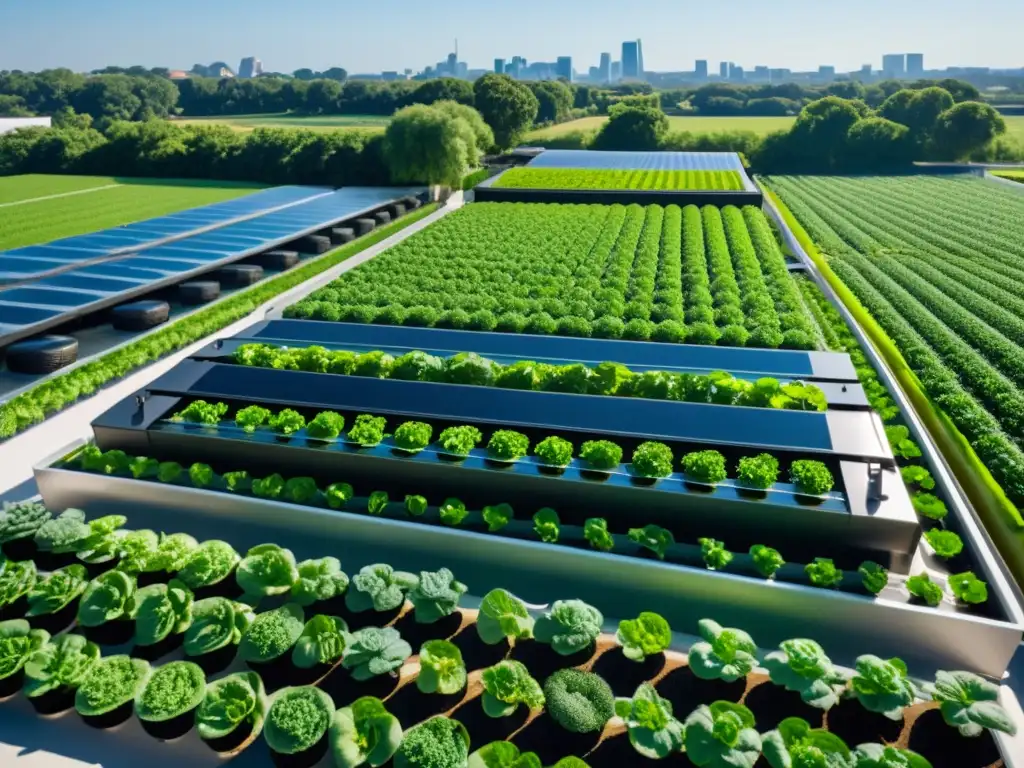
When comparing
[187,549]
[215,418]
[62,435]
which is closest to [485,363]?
[215,418]

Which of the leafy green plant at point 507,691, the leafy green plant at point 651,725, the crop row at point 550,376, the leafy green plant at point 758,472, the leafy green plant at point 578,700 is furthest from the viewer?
the crop row at point 550,376

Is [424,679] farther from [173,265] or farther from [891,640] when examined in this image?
[173,265]

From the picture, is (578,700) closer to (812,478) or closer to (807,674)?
(807,674)

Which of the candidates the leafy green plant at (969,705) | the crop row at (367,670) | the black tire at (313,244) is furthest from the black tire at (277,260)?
the leafy green plant at (969,705)

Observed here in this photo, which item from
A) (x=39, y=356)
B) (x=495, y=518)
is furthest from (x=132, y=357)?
(x=495, y=518)

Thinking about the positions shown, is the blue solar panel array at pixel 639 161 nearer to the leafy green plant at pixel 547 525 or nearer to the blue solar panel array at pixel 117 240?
the blue solar panel array at pixel 117 240

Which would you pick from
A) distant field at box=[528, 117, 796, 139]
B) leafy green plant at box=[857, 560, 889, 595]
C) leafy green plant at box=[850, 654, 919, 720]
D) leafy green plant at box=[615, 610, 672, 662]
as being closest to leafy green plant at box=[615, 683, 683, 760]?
leafy green plant at box=[615, 610, 672, 662]

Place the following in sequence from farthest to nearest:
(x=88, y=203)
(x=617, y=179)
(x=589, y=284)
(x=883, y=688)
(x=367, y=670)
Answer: (x=88, y=203)
(x=617, y=179)
(x=589, y=284)
(x=367, y=670)
(x=883, y=688)
